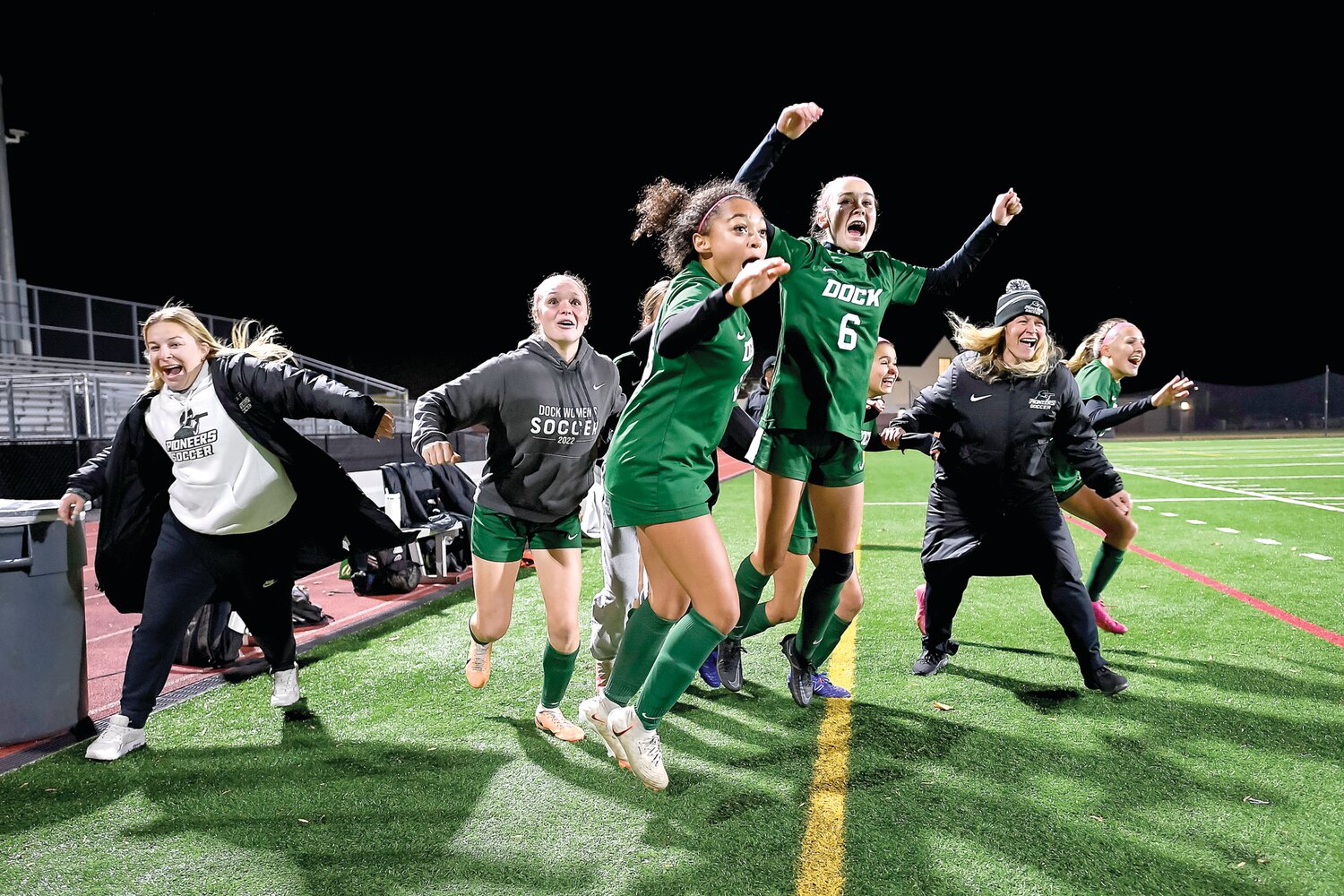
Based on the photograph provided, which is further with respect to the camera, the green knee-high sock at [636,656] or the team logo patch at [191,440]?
the team logo patch at [191,440]

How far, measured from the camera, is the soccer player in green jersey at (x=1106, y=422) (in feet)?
16.0

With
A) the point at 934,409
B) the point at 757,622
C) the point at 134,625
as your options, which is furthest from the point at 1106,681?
the point at 134,625

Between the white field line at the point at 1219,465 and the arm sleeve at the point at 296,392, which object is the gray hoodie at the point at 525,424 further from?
the white field line at the point at 1219,465

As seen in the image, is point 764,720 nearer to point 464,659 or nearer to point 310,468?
point 464,659

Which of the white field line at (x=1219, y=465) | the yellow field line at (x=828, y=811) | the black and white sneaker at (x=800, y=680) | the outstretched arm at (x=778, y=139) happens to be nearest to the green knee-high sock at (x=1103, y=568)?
the yellow field line at (x=828, y=811)

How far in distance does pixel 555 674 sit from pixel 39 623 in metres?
2.21

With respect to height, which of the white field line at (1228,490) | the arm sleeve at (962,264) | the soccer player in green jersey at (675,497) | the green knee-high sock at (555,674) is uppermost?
the arm sleeve at (962,264)

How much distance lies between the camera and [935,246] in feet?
87.8

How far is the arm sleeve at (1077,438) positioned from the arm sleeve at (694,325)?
2.49 meters

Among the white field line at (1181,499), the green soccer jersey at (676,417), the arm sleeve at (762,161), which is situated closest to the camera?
the green soccer jersey at (676,417)

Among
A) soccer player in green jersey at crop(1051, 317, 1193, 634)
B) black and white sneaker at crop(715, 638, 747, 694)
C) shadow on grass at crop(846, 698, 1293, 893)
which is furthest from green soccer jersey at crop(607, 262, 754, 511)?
soccer player in green jersey at crop(1051, 317, 1193, 634)

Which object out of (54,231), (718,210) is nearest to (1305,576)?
(718,210)

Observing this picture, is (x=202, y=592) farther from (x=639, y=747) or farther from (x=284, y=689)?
(x=639, y=747)

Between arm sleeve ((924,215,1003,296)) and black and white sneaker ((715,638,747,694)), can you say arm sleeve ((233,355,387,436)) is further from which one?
arm sleeve ((924,215,1003,296))
